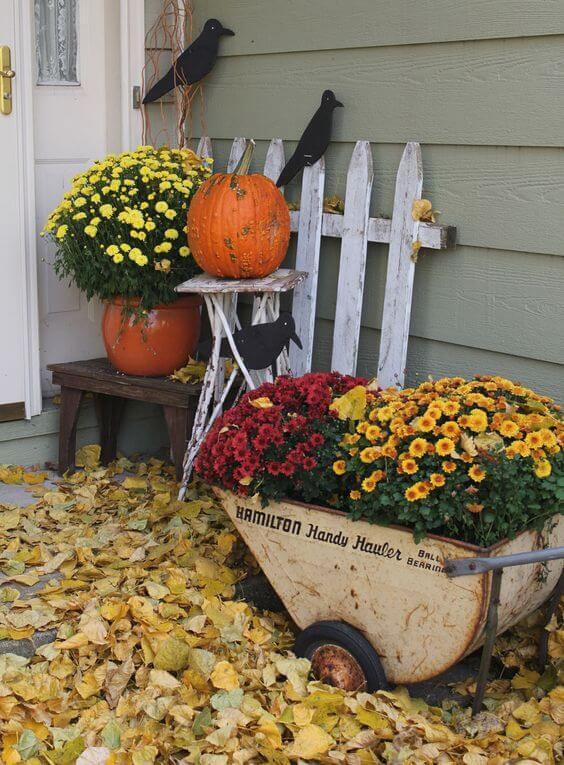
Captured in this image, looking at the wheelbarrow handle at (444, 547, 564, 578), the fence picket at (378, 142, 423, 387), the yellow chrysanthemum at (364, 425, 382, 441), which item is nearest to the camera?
the wheelbarrow handle at (444, 547, 564, 578)

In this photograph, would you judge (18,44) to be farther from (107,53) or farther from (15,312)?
(15,312)

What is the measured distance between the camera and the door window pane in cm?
378

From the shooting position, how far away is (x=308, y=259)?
3.56m

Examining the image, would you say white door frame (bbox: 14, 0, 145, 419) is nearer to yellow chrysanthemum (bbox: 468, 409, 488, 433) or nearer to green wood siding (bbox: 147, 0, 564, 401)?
green wood siding (bbox: 147, 0, 564, 401)

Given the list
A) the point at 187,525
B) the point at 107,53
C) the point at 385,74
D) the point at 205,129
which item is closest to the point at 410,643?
the point at 187,525

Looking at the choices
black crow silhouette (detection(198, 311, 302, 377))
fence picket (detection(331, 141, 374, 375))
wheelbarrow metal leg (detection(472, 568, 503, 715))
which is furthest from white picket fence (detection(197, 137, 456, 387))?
wheelbarrow metal leg (detection(472, 568, 503, 715))

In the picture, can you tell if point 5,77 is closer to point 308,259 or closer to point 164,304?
point 164,304

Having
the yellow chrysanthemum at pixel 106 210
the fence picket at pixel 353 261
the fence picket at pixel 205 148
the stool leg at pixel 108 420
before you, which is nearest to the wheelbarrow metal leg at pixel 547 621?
the fence picket at pixel 353 261

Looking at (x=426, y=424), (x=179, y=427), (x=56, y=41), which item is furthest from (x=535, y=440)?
(x=56, y=41)

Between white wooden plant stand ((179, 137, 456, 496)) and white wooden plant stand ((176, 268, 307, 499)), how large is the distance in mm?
11

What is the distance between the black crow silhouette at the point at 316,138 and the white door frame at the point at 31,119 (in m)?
0.88

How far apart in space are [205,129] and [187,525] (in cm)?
171

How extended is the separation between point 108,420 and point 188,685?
5.71ft

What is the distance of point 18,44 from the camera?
11.7ft
